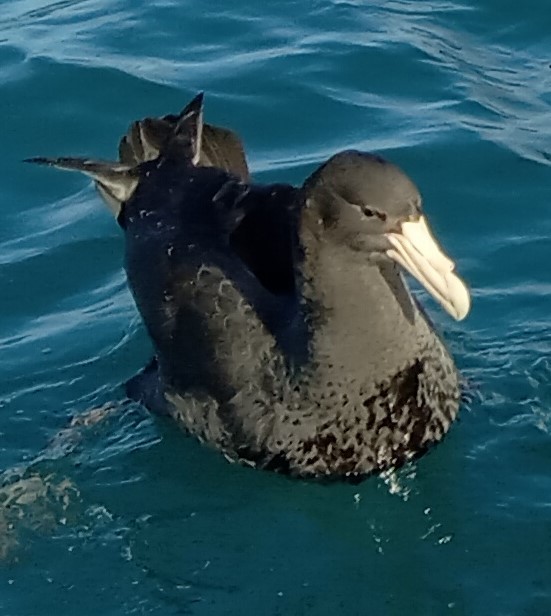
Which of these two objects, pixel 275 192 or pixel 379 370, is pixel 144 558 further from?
pixel 275 192

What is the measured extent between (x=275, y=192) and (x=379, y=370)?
3.12ft

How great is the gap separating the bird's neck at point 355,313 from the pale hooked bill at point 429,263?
0.72 ft

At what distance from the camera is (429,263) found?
5770 millimetres

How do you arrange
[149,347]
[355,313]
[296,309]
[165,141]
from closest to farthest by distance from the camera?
[355,313] → [296,309] → [165,141] → [149,347]

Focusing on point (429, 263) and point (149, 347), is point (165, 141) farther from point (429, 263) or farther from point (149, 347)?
point (429, 263)

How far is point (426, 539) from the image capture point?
20.6 feet

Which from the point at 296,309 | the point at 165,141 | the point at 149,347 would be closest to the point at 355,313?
the point at 296,309

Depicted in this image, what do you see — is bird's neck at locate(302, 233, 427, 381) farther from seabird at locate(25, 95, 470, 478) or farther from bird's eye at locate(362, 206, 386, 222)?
bird's eye at locate(362, 206, 386, 222)

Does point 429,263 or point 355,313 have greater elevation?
point 429,263

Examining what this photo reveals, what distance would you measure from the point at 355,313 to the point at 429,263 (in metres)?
0.43

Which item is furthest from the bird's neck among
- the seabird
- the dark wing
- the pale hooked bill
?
the dark wing

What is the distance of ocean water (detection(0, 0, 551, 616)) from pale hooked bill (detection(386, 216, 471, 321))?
0.90 meters

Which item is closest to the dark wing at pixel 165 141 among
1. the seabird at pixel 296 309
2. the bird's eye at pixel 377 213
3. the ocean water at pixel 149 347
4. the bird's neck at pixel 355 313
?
the seabird at pixel 296 309

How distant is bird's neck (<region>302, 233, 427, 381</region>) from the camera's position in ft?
19.7
